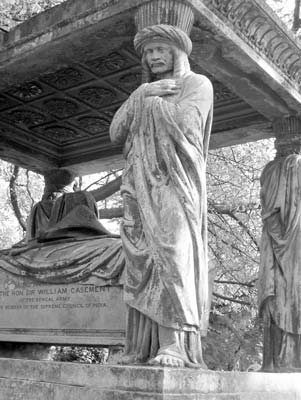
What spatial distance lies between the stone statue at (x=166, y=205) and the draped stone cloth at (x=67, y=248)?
181 cm

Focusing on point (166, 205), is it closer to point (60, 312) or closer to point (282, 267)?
point (282, 267)

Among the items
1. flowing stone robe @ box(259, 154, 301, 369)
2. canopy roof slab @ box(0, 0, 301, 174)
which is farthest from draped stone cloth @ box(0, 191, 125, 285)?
flowing stone robe @ box(259, 154, 301, 369)

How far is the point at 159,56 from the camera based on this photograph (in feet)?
16.8

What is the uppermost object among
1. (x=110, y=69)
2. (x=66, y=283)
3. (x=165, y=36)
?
(x=110, y=69)

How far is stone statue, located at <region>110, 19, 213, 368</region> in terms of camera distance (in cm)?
445

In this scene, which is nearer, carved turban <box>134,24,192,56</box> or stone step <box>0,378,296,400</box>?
stone step <box>0,378,296,400</box>

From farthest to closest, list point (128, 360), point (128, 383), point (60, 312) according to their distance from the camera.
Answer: point (60, 312) → point (128, 360) → point (128, 383)

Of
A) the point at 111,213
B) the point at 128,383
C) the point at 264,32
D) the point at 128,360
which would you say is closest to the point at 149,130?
the point at 128,360

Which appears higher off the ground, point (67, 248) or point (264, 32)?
point (264, 32)

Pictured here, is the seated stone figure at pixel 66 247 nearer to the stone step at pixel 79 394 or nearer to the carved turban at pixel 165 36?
the stone step at pixel 79 394

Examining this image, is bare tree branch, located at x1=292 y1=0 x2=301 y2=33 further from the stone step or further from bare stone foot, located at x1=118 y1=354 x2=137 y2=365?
bare stone foot, located at x1=118 y1=354 x2=137 y2=365

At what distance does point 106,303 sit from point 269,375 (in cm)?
214

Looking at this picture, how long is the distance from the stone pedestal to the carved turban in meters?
2.58

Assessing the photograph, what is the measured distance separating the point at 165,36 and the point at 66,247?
3.30m
